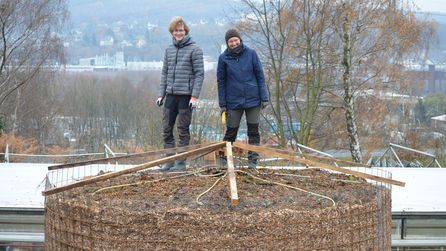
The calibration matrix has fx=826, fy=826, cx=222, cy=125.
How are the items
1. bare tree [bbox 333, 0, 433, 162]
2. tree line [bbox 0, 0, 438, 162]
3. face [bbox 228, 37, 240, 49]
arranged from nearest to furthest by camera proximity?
face [bbox 228, 37, 240, 49]
bare tree [bbox 333, 0, 433, 162]
tree line [bbox 0, 0, 438, 162]

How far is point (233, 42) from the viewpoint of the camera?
6.11 metres

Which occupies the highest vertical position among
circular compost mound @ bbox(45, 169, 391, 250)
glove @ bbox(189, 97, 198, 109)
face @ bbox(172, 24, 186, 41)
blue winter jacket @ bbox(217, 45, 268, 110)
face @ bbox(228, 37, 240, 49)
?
face @ bbox(172, 24, 186, 41)

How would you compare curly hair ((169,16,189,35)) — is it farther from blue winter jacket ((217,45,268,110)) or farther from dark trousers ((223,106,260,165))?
dark trousers ((223,106,260,165))

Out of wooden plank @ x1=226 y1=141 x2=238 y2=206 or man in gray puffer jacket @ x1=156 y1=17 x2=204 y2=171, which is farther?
man in gray puffer jacket @ x1=156 y1=17 x2=204 y2=171

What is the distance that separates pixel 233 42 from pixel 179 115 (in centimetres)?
108

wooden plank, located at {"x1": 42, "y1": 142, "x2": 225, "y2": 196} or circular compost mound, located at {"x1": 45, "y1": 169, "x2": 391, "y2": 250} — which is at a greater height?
wooden plank, located at {"x1": 42, "y1": 142, "x2": 225, "y2": 196}

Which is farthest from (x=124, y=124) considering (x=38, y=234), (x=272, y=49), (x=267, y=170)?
(x=267, y=170)

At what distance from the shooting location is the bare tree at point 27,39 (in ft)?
90.4

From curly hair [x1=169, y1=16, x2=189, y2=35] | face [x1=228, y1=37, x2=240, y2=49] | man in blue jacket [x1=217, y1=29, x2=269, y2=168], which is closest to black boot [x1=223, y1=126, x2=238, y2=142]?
man in blue jacket [x1=217, y1=29, x2=269, y2=168]

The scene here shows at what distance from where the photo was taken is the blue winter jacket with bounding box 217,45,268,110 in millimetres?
6305

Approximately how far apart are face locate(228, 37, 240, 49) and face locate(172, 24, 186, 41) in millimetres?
597

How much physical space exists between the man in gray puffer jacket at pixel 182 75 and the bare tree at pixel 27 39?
20944mm

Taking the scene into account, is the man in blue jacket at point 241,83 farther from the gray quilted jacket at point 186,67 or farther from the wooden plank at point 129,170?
the wooden plank at point 129,170

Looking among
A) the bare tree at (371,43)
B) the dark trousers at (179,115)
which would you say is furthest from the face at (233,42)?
the bare tree at (371,43)
